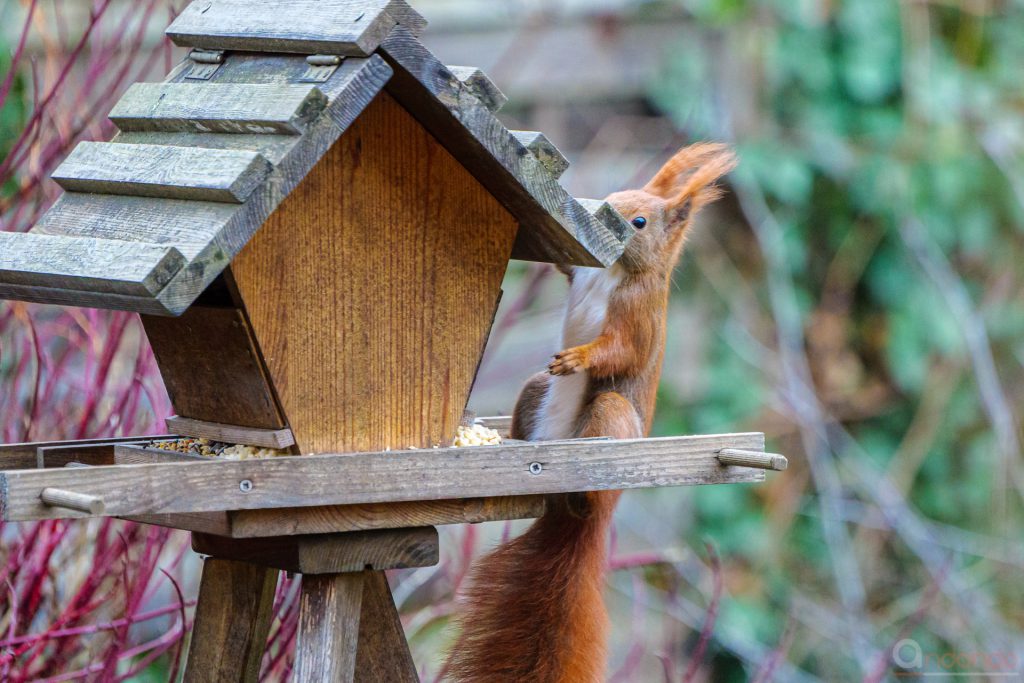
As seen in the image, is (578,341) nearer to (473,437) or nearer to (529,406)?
(529,406)

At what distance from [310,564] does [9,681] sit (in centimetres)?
55

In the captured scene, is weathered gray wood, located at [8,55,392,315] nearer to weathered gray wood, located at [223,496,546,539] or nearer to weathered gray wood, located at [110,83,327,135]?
weathered gray wood, located at [110,83,327,135]

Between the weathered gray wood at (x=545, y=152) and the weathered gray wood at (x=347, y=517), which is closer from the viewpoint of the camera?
the weathered gray wood at (x=347, y=517)

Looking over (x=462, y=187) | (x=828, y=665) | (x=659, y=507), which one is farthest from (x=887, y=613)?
(x=462, y=187)

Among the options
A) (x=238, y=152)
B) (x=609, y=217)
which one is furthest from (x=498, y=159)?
(x=238, y=152)

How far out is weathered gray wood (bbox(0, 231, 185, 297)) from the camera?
1318 mm

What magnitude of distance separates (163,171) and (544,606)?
0.84m

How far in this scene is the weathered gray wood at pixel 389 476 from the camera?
1.32 metres

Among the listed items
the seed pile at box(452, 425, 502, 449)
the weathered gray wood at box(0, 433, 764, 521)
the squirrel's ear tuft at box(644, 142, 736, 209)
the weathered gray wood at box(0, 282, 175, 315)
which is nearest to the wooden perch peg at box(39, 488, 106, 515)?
Answer: the weathered gray wood at box(0, 433, 764, 521)

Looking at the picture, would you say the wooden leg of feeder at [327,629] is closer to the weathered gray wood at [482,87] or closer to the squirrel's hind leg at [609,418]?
the squirrel's hind leg at [609,418]

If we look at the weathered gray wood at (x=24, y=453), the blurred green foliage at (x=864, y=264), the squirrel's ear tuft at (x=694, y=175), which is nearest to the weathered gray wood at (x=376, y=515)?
the weathered gray wood at (x=24, y=453)

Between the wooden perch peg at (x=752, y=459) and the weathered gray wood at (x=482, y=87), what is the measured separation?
1.79 ft

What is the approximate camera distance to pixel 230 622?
178 centimetres

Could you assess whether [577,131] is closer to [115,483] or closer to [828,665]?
[828,665]
